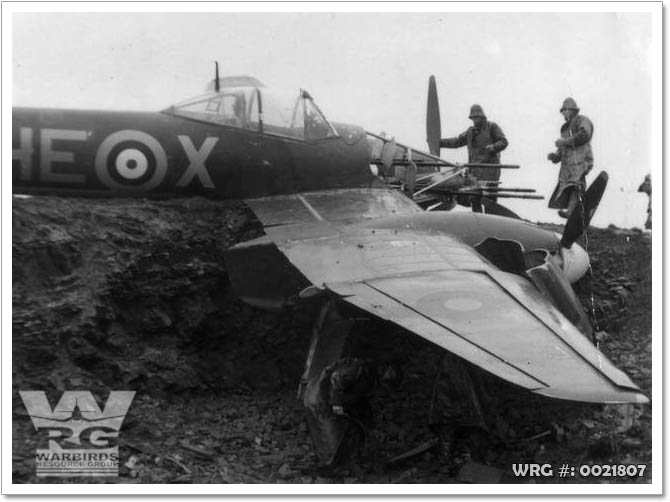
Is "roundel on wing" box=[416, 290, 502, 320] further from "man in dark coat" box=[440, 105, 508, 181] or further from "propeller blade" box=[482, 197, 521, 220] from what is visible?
"man in dark coat" box=[440, 105, 508, 181]

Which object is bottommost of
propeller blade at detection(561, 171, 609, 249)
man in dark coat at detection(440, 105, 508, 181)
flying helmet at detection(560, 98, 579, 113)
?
propeller blade at detection(561, 171, 609, 249)

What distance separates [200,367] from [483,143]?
20.9ft

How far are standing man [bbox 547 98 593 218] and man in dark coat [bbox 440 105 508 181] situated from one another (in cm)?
124

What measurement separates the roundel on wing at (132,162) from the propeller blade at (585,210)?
169 inches

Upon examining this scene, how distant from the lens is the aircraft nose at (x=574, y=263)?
916cm

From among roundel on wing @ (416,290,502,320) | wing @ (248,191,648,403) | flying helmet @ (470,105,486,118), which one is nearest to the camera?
wing @ (248,191,648,403)

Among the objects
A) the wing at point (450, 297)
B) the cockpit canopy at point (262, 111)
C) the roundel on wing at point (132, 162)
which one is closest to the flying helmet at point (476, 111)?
the cockpit canopy at point (262, 111)

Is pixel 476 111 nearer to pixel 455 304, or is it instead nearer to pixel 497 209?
pixel 497 209

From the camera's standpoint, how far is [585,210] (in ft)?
29.3

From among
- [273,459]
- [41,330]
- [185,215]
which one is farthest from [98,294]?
[273,459]

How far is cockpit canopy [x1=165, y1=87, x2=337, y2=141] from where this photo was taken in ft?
31.1

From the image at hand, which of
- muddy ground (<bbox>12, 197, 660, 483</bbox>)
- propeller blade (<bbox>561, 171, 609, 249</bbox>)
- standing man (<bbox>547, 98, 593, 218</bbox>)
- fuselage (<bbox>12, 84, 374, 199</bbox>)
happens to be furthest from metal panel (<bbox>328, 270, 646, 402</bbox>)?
standing man (<bbox>547, 98, 593, 218</bbox>)

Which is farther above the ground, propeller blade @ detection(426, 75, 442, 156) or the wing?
propeller blade @ detection(426, 75, 442, 156)

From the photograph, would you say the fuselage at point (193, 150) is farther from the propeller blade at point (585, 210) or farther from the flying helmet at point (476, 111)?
the flying helmet at point (476, 111)
